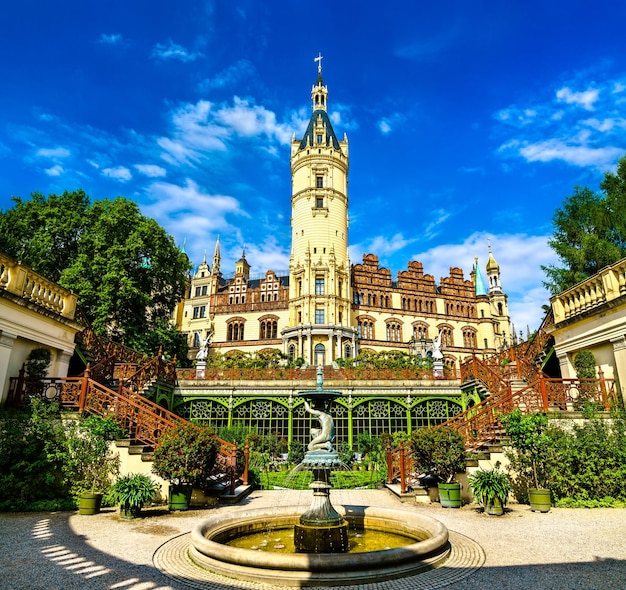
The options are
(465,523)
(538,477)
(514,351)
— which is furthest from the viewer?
(514,351)

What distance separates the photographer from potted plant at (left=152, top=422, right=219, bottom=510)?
36.1ft

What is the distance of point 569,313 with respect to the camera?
591 inches

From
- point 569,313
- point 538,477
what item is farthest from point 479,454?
point 569,313

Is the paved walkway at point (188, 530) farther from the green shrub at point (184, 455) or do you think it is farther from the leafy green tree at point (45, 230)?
the leafy green tree at point (45, 230)

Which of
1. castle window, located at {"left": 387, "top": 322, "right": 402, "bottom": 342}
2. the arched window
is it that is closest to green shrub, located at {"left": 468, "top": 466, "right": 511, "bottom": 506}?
the arched window

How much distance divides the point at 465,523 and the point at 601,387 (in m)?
6.35

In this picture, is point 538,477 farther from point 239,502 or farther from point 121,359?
point 121,359

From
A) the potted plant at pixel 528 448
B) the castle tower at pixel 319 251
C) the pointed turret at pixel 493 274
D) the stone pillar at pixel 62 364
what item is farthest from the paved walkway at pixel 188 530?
the pointed turret at pixel 493 274

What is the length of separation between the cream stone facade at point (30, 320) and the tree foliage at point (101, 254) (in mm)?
9792

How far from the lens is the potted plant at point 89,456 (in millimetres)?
11719

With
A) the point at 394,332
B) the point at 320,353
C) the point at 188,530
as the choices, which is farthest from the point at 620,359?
the point at 394,332

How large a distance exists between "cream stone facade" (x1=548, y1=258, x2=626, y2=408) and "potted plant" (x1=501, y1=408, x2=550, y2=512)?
3015 millimetres

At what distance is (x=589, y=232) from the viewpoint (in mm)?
21391

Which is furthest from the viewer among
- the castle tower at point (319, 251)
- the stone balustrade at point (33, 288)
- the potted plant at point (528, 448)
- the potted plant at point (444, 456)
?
the castle tower at point (319, 251)
